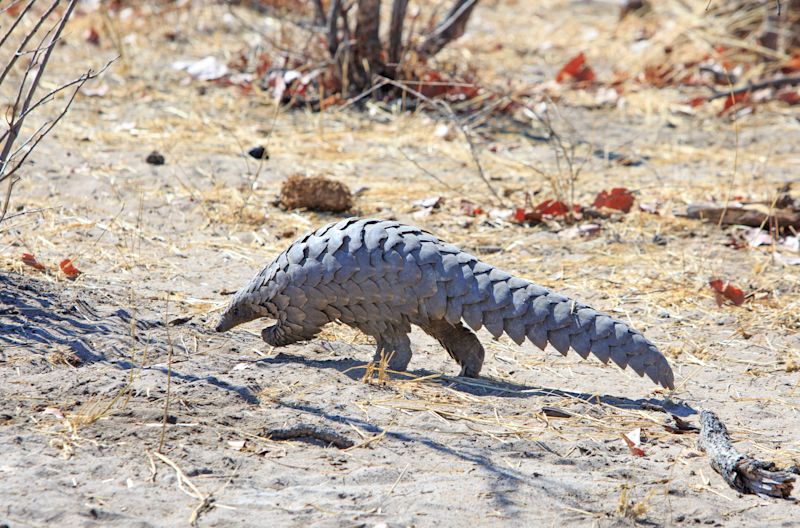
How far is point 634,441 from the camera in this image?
2.88 meters

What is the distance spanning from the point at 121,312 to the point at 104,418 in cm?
98

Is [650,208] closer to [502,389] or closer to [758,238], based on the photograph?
[758,238]

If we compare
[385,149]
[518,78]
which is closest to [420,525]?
[385,149]

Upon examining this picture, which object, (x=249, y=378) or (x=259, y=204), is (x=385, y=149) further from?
(x=249, y=378)

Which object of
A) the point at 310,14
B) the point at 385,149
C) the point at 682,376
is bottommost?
the point at 682,376

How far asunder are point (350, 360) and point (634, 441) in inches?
40.1

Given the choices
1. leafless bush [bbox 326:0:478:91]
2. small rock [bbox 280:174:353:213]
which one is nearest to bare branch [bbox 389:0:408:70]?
leafless bush [bbox 326:0:478:91]

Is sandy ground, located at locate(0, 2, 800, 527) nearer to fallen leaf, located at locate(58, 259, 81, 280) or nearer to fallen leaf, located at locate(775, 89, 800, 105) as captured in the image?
fallen leaf, located at locate(58, 259, 81, 280)

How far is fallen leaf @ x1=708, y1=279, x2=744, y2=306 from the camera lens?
435 cm

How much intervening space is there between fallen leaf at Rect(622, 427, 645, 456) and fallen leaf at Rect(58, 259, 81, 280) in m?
2.34

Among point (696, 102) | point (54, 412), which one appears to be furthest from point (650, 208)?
point (54, 412)

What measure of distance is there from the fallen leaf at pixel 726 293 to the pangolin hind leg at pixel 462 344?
1473mm

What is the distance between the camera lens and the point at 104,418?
2787 mm

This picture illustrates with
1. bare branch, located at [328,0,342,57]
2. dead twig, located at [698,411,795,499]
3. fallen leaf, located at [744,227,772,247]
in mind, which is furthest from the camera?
bare branch, located at [328,0,342,57]
